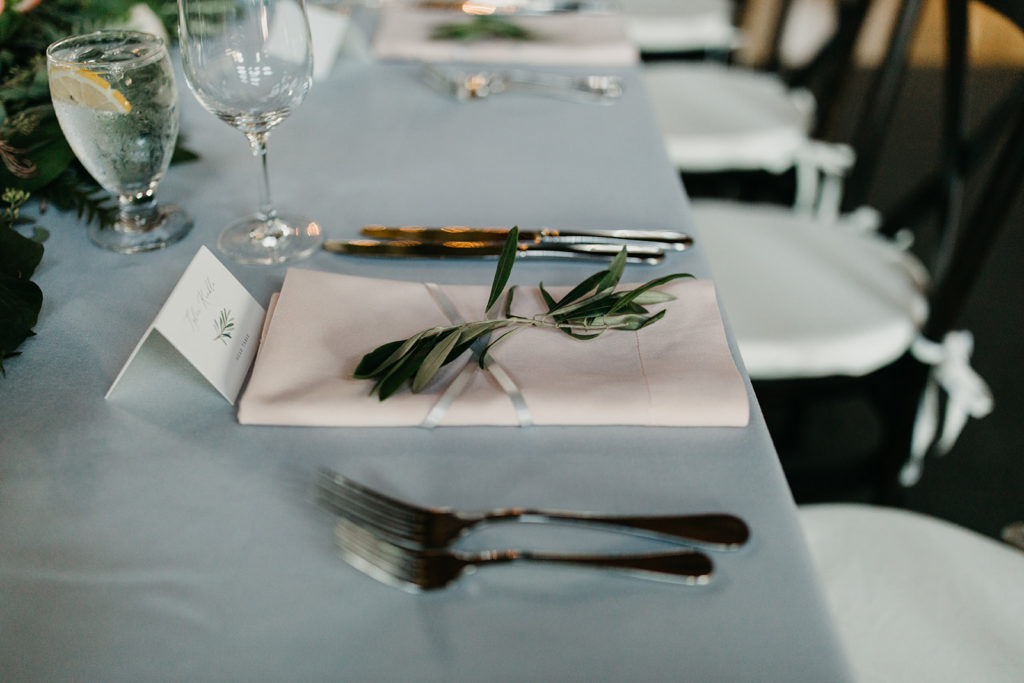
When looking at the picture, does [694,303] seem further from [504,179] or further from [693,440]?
[504,179]

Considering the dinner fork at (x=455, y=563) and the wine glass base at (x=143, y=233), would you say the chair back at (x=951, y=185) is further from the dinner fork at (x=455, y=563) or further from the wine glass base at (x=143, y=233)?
the wine glass base at (x=143, y=233)

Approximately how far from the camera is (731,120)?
172cm

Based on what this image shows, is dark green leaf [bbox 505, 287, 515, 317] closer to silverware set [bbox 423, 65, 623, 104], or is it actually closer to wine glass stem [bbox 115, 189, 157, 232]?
wine glass stem [bbox 115, 189, 157, 232]

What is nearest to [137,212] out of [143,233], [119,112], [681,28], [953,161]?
[143,233]

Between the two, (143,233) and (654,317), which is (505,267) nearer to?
(654,317)

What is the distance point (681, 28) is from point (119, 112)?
1.95 metres

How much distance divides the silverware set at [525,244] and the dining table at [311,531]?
1 cm

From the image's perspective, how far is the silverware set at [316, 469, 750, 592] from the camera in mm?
426

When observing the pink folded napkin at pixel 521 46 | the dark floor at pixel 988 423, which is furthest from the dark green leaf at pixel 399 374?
the dark floor at pixel 988 423

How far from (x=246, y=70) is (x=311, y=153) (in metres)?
0.25

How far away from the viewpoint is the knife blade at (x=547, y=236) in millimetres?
724

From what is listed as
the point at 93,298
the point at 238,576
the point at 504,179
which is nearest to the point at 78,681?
the point at 238,576

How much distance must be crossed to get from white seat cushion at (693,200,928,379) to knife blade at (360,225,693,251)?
1.29 ft

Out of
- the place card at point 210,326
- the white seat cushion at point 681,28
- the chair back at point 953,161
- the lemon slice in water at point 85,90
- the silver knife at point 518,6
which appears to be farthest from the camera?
the white seat cushion at point 681,28
